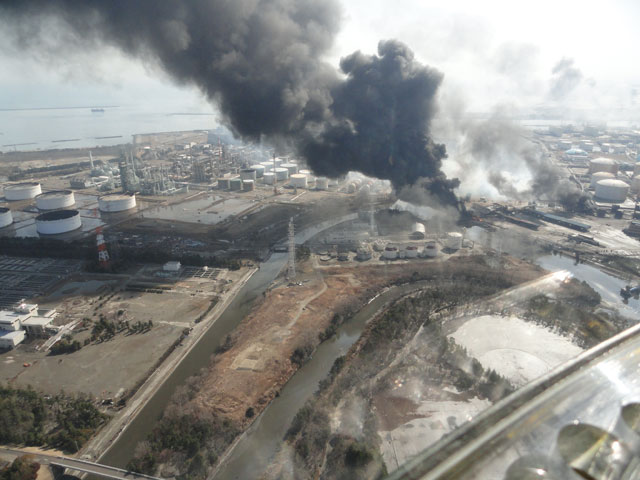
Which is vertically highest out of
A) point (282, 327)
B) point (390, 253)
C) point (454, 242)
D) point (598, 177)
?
point (598, 177)

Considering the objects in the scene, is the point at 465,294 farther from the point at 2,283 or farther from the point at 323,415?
the point at 2,283

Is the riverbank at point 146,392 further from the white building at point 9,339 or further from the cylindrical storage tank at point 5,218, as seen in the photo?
the cylindrical storage tank at point 5,218

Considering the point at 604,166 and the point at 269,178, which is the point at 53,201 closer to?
the point at 269,178

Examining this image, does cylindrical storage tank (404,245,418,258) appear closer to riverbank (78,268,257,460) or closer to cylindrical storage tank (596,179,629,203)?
riverbank (78,268,257,460)

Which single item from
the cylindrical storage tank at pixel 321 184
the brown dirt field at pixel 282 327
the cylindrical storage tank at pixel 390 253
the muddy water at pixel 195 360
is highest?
the cylindrical storage tank at pixel 321 184

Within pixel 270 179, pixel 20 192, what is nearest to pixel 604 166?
pixel 270 179

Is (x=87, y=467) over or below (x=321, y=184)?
below

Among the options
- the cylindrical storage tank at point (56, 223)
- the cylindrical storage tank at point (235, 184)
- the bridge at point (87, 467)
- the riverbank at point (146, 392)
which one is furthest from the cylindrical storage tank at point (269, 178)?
the bridge at point (87, 467)
